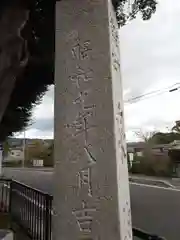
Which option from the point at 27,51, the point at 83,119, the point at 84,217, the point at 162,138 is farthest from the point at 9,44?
the point at 162,138

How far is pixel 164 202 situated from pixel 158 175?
14144 millimetres

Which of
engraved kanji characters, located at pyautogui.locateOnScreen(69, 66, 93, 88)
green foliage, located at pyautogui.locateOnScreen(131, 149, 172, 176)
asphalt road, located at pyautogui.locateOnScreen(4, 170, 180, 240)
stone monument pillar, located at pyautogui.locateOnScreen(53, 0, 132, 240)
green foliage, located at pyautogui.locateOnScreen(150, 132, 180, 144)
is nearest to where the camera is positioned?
stone monument pillar, located at pyautogui.locateOnScreen(53, 0, 132, 240)

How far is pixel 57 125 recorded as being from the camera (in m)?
2.61

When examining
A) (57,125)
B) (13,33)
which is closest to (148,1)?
(13,33)

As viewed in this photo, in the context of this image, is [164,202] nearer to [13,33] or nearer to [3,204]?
[3,204]

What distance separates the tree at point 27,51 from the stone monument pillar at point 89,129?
107cm

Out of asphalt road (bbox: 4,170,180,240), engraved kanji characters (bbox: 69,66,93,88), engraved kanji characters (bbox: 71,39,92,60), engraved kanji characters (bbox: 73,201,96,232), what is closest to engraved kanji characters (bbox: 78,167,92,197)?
engraved kanji characters (bbox: 73,201,96,232)

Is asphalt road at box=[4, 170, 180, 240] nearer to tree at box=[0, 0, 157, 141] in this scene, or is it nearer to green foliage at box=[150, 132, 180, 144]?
tree at box=[0, 0, 157, 141]

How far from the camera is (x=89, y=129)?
2504 millimetres

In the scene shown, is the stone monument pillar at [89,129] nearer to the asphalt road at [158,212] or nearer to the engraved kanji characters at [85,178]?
the engraved kanji characters at [85,178]

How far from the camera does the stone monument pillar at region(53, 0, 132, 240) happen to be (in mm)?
2326

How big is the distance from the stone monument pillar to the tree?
1067 millimetres

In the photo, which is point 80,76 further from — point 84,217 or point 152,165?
point 152,165

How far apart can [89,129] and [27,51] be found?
7.50 ft
